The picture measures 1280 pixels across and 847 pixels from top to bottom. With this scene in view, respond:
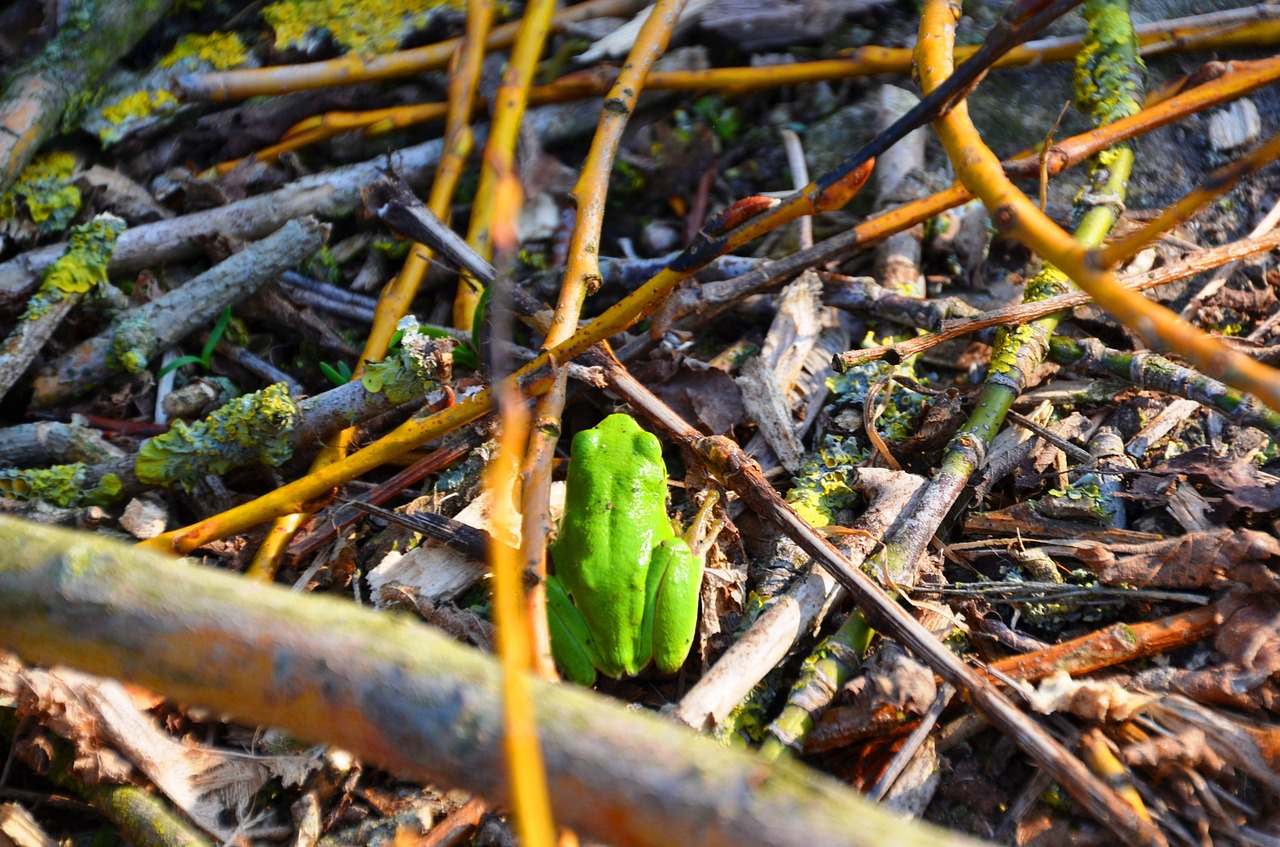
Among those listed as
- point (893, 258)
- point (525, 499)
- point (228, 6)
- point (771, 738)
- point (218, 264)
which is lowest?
point (771, 738)

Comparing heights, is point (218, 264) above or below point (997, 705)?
above

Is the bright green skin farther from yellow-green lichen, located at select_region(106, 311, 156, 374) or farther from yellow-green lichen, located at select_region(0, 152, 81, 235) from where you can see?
yellow-green lichen, located at select_region(0, 152, 81, 235)

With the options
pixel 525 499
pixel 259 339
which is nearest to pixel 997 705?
pixel 525 499

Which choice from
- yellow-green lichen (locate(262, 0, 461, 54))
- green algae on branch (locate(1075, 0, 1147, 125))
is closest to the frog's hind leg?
green algae on branch (locate(1075, 0, 1147, 125))

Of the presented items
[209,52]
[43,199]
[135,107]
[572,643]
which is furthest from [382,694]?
[209,52]

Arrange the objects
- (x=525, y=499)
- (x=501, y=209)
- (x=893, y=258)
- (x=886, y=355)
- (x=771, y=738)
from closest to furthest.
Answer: (x=501, y=209)
(x=771, y=738)
(x=525, y=499)
(x=886, y=355)
(x=893, y=258)

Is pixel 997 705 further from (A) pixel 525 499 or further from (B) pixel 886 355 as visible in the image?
(A) pixel 525 499
